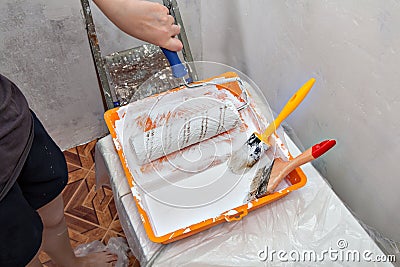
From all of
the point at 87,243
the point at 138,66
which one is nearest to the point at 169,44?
the point at 138,66

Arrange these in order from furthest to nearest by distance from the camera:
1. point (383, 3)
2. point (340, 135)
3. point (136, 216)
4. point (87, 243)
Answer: point (87, 243) < point (340, 135) < point (136, 216) < point (383, 3)

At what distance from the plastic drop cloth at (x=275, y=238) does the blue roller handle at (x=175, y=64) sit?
10.3 inches

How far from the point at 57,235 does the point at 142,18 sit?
58cm

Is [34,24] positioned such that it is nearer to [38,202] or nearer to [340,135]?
[38,202]

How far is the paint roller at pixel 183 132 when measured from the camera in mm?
881

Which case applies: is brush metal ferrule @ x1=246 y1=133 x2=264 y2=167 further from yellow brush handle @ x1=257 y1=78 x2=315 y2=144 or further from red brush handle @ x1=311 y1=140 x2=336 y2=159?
red brush handle @ x1=311 y1=140 x2=336 y2=159

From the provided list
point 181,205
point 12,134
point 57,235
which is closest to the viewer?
point 12,134

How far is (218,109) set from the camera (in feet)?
3.04

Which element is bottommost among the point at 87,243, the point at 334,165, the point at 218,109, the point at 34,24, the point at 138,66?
the point at 87,243

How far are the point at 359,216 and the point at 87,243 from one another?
795 mm

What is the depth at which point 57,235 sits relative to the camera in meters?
1.05

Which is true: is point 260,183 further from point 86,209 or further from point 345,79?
point 86,209

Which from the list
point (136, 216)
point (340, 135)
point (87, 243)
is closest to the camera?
point (136, 216)

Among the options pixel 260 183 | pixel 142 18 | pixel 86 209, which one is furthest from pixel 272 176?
pixel 86 209
